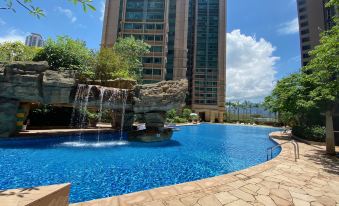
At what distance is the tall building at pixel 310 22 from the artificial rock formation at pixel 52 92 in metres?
64.8

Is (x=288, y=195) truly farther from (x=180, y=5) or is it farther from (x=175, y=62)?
(x=180, y=5)

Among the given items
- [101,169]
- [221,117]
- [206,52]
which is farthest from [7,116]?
[206,52]

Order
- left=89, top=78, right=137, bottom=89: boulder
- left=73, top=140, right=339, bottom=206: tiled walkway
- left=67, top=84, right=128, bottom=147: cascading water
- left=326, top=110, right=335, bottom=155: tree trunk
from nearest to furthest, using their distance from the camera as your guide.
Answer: left=73, top=140, right=339, bottom=206: tiled walkway → left=326, top=110, right=335, bottom=155: tree trunk → left=67, top=84, right=128, bottom=147: cascading water → left=89, top=78, right=137, bottom=89: boulder

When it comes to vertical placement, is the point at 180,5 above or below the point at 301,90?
above

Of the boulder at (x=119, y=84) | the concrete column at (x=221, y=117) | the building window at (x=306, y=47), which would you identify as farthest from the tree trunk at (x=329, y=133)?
the building window at (x=306, y=47)

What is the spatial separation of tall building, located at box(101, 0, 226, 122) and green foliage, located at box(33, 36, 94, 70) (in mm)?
27758

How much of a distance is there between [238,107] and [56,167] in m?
77.7

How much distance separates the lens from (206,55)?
70812mm

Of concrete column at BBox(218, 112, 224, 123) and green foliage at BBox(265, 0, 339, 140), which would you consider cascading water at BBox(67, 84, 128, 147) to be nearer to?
green foliage at BBox(265, 0, 339, 140)

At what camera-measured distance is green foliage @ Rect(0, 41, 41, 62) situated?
24.1m

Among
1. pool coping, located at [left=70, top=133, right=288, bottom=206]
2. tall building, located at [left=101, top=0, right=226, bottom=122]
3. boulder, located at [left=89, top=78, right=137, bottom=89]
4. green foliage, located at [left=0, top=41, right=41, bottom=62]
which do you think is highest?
tall building, located at [left=101, top=0, right=226, bottom=122]

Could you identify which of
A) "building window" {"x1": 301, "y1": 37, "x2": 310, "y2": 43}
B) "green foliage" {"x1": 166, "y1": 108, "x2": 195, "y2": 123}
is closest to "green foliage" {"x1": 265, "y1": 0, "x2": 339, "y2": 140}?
"green foliage" {"x1": 166, "y1": 108, "x2": 195, "y2": 123}

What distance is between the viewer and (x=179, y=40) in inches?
2224

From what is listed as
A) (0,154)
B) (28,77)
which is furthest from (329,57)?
(28,77)
